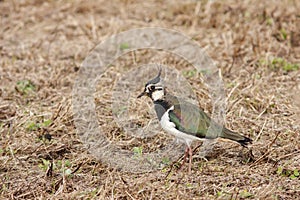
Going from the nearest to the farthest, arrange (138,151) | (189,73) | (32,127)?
1. (138,151)
2. (32,127)
3. (189,73)

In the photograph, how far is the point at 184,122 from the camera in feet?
14.9

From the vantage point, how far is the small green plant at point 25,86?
6342 millimetres

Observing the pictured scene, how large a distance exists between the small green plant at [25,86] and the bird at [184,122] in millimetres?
2077

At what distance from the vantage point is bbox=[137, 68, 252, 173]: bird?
180 inches

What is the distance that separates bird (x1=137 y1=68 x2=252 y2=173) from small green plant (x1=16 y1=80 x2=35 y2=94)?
2.08m

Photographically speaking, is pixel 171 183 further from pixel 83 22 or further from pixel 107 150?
pixel 83 22

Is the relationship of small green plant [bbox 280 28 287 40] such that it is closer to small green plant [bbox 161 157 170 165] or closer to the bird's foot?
the bird's foot

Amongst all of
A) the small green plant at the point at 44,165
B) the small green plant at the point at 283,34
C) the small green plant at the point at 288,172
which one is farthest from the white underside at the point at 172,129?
the small green plant at the point at 283,34

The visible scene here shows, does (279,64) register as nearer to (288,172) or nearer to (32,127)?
(288,172)

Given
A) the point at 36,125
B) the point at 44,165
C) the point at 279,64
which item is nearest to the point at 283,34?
the point at 279,64

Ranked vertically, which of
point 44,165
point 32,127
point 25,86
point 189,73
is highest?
point 189,73

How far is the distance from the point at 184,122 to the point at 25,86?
2.55m

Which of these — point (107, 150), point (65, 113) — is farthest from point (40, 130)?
point (107, 150)

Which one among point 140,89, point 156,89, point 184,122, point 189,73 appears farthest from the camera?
point 189,73
